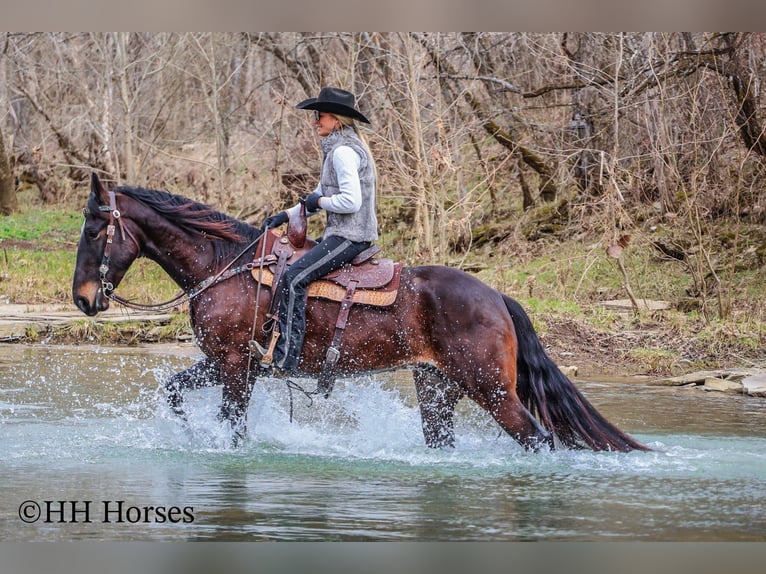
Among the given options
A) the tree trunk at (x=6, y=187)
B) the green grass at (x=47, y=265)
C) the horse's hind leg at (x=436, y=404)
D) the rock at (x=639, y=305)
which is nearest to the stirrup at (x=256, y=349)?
the horse's hind leg at (x=436, y=404)

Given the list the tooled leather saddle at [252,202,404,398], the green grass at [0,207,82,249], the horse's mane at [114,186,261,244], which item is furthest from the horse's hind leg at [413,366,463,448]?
the green grass at [0,207,82,249]

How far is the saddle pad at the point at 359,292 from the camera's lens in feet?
21.7

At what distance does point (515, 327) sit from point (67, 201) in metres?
15.0

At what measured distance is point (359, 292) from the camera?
662cm

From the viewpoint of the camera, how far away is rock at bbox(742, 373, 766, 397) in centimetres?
954

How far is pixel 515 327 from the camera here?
679 centimetres

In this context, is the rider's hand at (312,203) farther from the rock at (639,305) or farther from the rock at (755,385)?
the rock at (639,305)

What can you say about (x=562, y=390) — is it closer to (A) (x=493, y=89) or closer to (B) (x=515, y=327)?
(B) (x=515, y=327)

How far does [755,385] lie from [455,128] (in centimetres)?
717

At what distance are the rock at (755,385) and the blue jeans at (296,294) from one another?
15.5 ft

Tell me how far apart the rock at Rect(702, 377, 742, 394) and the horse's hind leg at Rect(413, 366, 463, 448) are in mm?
3792
